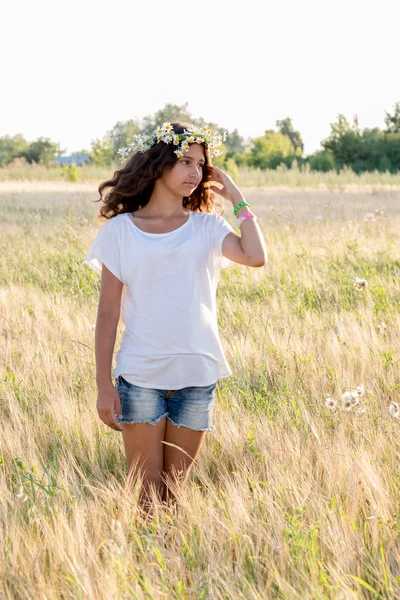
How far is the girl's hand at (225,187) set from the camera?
10.3ft

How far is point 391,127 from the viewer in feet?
174

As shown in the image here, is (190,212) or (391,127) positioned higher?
(391,127)

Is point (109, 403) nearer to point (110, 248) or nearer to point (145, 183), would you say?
point (110, 248)

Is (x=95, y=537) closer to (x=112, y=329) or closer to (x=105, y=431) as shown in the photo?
(x=112, y=329)

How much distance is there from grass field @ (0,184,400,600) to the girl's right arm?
10.8 inches

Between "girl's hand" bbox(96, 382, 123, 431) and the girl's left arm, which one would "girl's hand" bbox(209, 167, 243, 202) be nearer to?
the girl's left arm

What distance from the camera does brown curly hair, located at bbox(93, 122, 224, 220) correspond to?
3008mm

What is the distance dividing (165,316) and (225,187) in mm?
679

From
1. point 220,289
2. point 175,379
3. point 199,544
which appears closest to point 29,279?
point 220,289

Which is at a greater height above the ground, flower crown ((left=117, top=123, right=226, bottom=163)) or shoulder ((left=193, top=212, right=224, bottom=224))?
flower crown ((left=117, top=123, right=226, bottom=163))

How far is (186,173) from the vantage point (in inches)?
117

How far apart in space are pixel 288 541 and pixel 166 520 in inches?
21.7

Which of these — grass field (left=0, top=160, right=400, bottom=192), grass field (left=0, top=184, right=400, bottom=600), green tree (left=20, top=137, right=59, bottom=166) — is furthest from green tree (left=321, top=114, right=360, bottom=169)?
grass field (left=0, top=184, right=400, bottom=600)

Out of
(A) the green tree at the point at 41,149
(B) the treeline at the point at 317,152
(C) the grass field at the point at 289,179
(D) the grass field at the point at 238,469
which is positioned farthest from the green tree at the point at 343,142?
(D) the grass field at the point at 238,469
